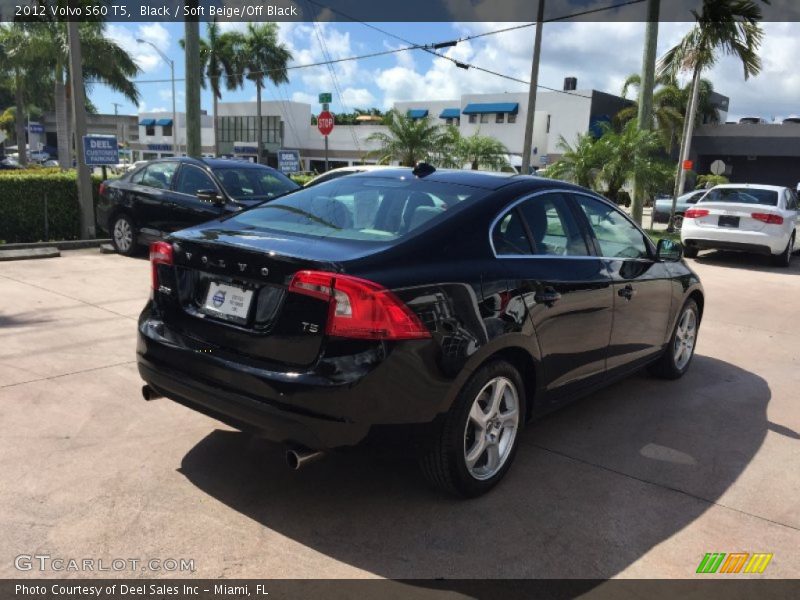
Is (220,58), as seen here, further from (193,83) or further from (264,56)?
(193,83)

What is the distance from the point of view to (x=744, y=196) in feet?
44.2

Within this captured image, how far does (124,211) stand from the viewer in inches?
423

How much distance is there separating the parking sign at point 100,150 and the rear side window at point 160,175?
4.56 ft

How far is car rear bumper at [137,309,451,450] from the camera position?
2.93m

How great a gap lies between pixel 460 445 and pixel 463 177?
1.61 metres

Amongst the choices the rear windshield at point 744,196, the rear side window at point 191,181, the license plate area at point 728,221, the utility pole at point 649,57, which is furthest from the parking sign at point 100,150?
the utility pole at point 649,57

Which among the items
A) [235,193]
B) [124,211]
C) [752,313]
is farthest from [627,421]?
[124,211]

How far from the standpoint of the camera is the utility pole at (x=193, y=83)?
44.6ft

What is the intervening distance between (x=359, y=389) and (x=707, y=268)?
11.7 metres

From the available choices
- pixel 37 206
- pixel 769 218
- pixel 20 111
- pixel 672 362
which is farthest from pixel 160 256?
pixel 20 111

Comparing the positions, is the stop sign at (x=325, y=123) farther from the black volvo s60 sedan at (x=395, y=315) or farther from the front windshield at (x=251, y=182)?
the black volvo s60 sedan at (x=395, y=315)

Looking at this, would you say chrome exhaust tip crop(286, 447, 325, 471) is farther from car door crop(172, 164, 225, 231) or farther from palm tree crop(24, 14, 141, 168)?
palm tree crop(24, 14, 141, 168)

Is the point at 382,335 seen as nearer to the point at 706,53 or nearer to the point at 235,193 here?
the point at 235,193

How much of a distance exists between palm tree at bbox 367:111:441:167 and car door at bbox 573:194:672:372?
21.4m
